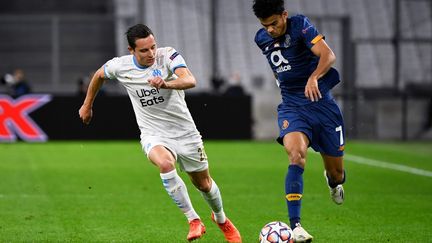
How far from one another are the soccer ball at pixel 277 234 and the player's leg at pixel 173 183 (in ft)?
1.96

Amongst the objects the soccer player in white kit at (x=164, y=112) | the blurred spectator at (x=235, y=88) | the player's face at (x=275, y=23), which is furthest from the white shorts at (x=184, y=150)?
the blurred spectator at (x=235, y=88)

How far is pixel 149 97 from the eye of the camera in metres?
8.48

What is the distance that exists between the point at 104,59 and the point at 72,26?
1770 mm

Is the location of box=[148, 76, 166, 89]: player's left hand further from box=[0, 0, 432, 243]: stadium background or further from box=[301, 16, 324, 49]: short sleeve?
box=[0, 0, 432, 243]: stadium background

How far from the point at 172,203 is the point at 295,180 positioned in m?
3.74

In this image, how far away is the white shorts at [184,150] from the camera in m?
8.41

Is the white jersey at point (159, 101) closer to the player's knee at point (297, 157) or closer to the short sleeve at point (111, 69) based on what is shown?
the short sleeve at point (111, 69)

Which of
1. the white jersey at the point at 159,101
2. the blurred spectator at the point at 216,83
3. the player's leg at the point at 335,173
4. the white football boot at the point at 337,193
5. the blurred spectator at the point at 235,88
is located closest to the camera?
A: the white jersey at the point at 159,101

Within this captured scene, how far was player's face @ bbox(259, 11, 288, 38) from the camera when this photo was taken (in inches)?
337

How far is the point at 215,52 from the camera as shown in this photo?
26.9m

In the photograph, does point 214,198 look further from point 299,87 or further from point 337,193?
point 337,193

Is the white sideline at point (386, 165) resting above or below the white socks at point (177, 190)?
below

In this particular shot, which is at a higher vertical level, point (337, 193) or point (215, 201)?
point (215, 201)

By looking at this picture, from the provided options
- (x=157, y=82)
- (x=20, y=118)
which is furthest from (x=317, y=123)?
(x=20, y=118)
